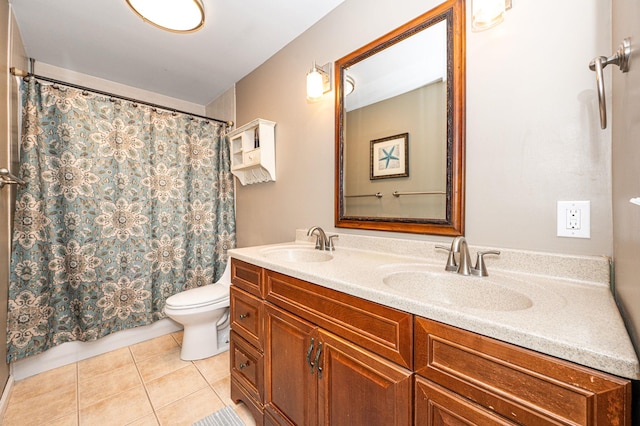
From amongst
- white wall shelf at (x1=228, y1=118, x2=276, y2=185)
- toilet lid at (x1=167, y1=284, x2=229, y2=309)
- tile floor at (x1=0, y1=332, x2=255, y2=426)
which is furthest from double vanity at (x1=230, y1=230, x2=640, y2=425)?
white wall shelf at (x1=228, y1=118, x2=276, y2=185)

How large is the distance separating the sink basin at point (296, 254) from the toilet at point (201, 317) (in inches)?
28.1

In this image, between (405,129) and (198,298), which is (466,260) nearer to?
(405,129)

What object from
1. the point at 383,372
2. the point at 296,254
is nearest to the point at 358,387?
the point at 383,372

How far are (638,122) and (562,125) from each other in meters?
0.42

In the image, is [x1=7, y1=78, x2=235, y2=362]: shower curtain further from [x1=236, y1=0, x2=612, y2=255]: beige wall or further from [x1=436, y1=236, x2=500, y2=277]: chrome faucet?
[x1=436, y1=236, x2=500, y2=277]: chrome faucet

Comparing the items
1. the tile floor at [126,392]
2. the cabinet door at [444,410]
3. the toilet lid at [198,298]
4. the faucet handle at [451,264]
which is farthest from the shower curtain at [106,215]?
the cabinet door at [444,410]

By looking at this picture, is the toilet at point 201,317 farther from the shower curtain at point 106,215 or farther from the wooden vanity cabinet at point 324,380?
the wooden vanity cabinet at point 324,380

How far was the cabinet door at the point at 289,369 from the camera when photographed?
38.8 inches

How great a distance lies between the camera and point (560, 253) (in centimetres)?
87

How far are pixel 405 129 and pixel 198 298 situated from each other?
69.4 inches

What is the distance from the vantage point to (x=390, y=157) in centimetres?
132

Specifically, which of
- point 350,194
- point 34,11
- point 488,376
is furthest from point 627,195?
point 34,11

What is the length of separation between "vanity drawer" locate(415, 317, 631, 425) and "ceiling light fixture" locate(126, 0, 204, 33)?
5.37 ft

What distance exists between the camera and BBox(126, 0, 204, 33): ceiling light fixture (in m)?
1.21
